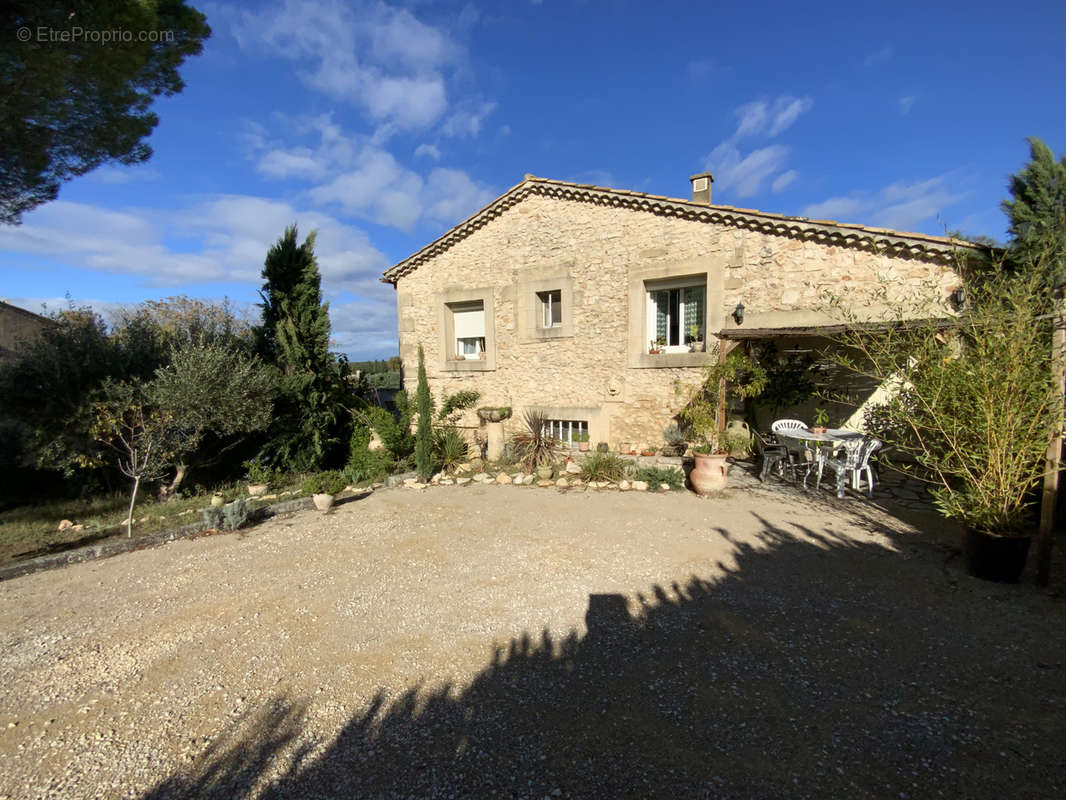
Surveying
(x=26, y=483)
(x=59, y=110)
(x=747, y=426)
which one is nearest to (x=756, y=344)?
(x=747, y=426)

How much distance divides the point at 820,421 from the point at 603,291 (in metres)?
4.40

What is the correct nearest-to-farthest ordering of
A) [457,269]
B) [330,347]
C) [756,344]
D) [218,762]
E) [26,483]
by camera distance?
[218,762]
[756,344]
[26,483]
[330,347]
[457,269]

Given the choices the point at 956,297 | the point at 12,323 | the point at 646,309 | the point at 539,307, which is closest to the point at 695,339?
the point at 646,309

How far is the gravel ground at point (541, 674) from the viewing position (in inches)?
83.7

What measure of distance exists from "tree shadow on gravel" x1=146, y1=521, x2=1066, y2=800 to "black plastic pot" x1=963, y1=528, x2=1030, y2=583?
0.25 metres

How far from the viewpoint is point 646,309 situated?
8.79 m

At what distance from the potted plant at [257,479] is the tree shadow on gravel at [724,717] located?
253 inches

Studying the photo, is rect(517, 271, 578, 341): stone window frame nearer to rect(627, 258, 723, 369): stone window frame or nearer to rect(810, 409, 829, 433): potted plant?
rect(627, 258, 723, 369): stone window frame

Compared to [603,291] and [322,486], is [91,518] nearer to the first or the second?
[322,486]

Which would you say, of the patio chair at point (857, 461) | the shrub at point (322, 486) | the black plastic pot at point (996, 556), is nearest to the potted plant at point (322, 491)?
the shrub at point (322, 486)

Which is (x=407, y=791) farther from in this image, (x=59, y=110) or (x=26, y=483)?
(x=26, y=483)

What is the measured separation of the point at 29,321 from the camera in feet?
55.1

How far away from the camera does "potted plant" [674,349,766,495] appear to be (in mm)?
6789

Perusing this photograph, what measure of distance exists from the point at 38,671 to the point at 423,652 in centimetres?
253
